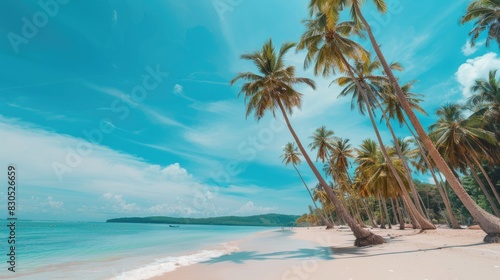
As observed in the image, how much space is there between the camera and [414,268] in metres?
6.93

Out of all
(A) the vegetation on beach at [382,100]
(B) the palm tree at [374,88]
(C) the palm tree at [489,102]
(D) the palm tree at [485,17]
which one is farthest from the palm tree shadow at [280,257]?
(C) the palm tree at [489,102]

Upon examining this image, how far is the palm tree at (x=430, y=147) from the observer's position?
31.9ft

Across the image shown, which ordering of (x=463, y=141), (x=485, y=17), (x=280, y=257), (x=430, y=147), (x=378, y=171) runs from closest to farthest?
(x=430, y=147), (x=280, y=257), (x=485, y=17), (x=463, y=141), (x=378, y=171)

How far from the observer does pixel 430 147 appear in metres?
10.8

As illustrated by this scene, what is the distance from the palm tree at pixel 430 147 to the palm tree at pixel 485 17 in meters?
6.27

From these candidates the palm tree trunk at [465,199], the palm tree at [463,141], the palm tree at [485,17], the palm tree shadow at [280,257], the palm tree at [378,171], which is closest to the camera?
the palm tree trunk at [465,199]

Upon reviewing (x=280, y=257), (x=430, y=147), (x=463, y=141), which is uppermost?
(x=463, y=141)

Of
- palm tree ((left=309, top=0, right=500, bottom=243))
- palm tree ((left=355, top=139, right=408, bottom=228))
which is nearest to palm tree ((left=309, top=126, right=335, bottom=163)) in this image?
palm tree ((left=355, top=139, right=408, bottom=228))

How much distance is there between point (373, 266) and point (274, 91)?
1129 centimetres

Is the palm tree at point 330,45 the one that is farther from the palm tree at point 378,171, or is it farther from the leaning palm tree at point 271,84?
the palm tree at point 378,171

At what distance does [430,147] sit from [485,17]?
412 inches

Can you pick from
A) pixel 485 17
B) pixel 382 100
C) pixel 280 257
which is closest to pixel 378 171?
pixel 382 100

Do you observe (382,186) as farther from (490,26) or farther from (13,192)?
(13,192)

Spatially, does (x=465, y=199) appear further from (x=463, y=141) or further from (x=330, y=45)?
(x=463, y=141)
